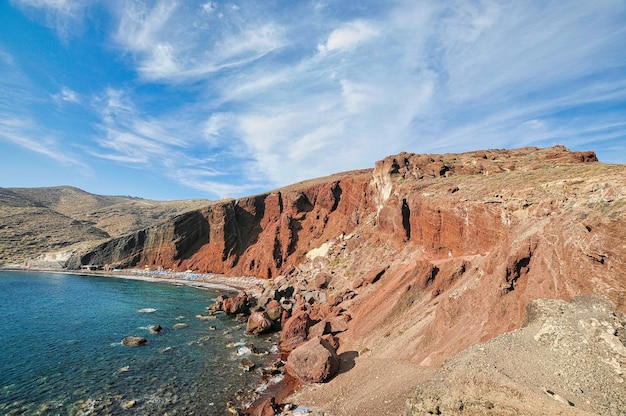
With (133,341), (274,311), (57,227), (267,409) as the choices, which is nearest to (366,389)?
(267,409)

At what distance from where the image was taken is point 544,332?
12.5 m

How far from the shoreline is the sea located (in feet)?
71.6

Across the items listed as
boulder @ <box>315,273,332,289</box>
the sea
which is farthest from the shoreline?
boulder @ <box>315,273,332,289</box>

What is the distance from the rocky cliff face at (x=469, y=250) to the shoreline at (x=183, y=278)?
50.9ft

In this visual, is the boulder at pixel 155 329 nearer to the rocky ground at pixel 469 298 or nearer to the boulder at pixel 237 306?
the rocky ground at pixel 469 298

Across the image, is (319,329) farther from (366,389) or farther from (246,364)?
(366,389)

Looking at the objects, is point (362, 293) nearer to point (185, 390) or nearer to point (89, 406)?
point (185, 390)

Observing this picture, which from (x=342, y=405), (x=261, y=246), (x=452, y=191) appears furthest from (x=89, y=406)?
(x=261, y=246)

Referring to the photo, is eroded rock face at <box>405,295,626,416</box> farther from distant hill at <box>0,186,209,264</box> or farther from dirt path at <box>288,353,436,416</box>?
distant hill at <box>0,186,209,264</box>

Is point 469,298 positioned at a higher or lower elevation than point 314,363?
higher

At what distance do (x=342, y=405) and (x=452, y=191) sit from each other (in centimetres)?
2524

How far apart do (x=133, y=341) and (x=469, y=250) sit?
32.2 m

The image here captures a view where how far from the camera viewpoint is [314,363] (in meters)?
22.0

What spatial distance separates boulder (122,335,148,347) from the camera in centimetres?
2898
